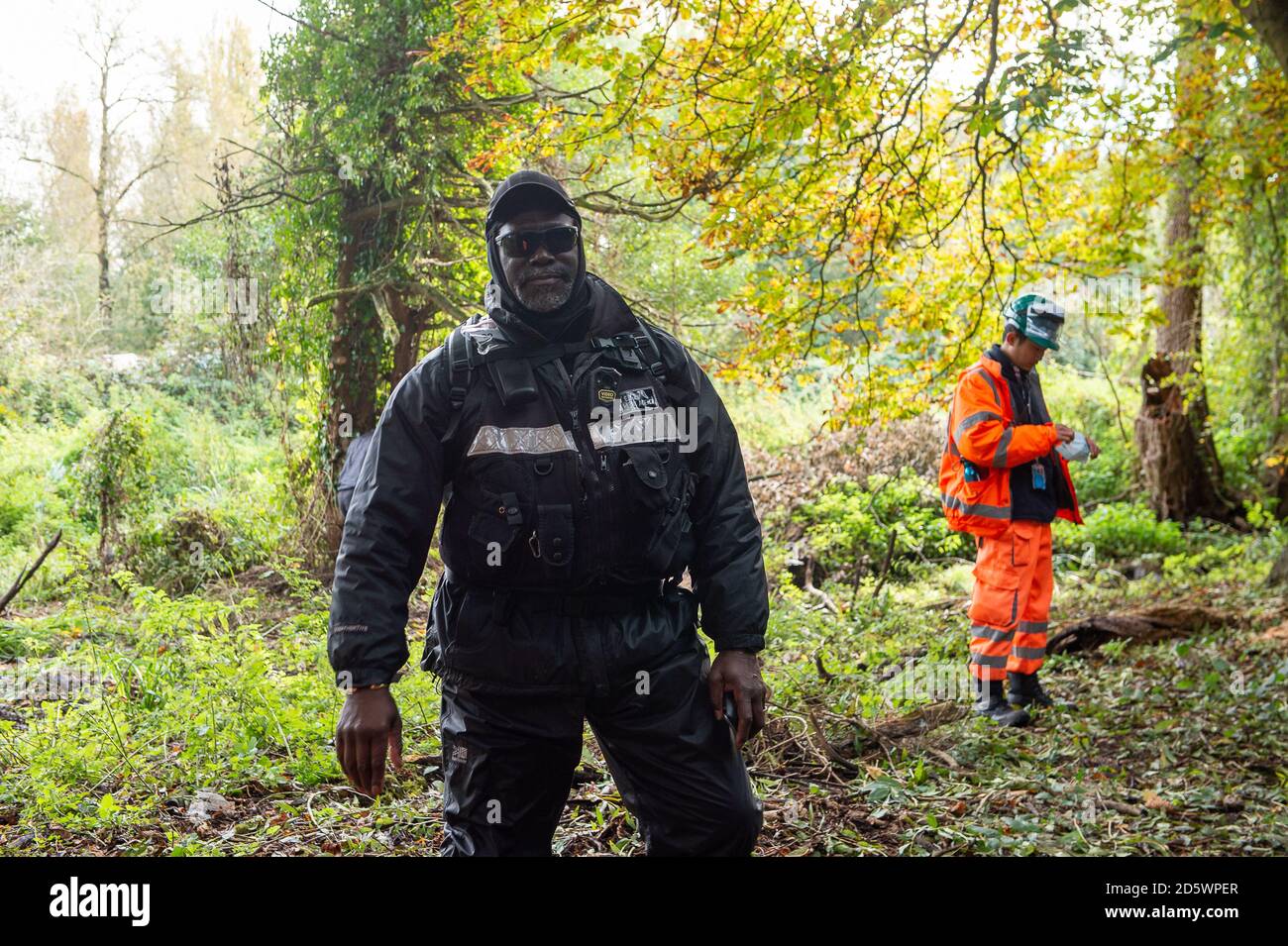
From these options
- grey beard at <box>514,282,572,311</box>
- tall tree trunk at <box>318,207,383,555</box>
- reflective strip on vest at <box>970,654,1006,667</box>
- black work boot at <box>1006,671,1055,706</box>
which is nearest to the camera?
grey beard at <box>514,282,572,311</box>

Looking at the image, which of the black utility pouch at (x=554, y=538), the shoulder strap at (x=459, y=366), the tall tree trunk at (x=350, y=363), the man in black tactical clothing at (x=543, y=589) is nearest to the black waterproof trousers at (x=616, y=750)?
the man in black tactical clothing at (x=543, y=589)

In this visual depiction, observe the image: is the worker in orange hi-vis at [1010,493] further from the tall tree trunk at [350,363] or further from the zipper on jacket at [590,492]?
the tall tree trunk at [350,363]

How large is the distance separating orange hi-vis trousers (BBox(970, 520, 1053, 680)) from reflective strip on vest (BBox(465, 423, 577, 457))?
12.0 feet

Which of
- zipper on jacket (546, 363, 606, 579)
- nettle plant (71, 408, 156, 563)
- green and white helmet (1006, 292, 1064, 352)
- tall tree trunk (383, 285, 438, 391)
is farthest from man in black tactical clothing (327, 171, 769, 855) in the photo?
nettle plant (71, 408, 156, 563)

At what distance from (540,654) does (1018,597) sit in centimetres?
379

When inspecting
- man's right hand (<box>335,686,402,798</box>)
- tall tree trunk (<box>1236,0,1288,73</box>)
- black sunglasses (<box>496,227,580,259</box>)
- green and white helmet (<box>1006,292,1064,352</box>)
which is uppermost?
tall tree trunk (<box>1236,0,1288,73</box>)

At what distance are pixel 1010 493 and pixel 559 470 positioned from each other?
3667 mm

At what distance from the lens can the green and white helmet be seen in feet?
18.4

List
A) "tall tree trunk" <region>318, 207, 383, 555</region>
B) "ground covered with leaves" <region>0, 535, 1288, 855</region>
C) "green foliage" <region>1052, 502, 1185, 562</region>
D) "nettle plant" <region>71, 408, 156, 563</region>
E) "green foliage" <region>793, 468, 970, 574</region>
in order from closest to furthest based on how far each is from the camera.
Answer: "ground covered with leaves" <region>0, 535, 1288, 855</region>
"tall tree trunk" <region>318, 207, 383, 555</region>
"nettle plant" <region>71, 408, 156, 563</region>
"green foliage" <region>793, 468, 970, 574</region>
"green foliage" <region>1052, 502, 1185, 562</region>

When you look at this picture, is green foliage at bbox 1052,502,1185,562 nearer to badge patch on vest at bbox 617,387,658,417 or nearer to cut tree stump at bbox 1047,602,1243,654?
cut tree stump at bbox 1047,602,1243,654

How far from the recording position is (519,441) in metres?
2.70

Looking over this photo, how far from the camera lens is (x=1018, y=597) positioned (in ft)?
18.6
